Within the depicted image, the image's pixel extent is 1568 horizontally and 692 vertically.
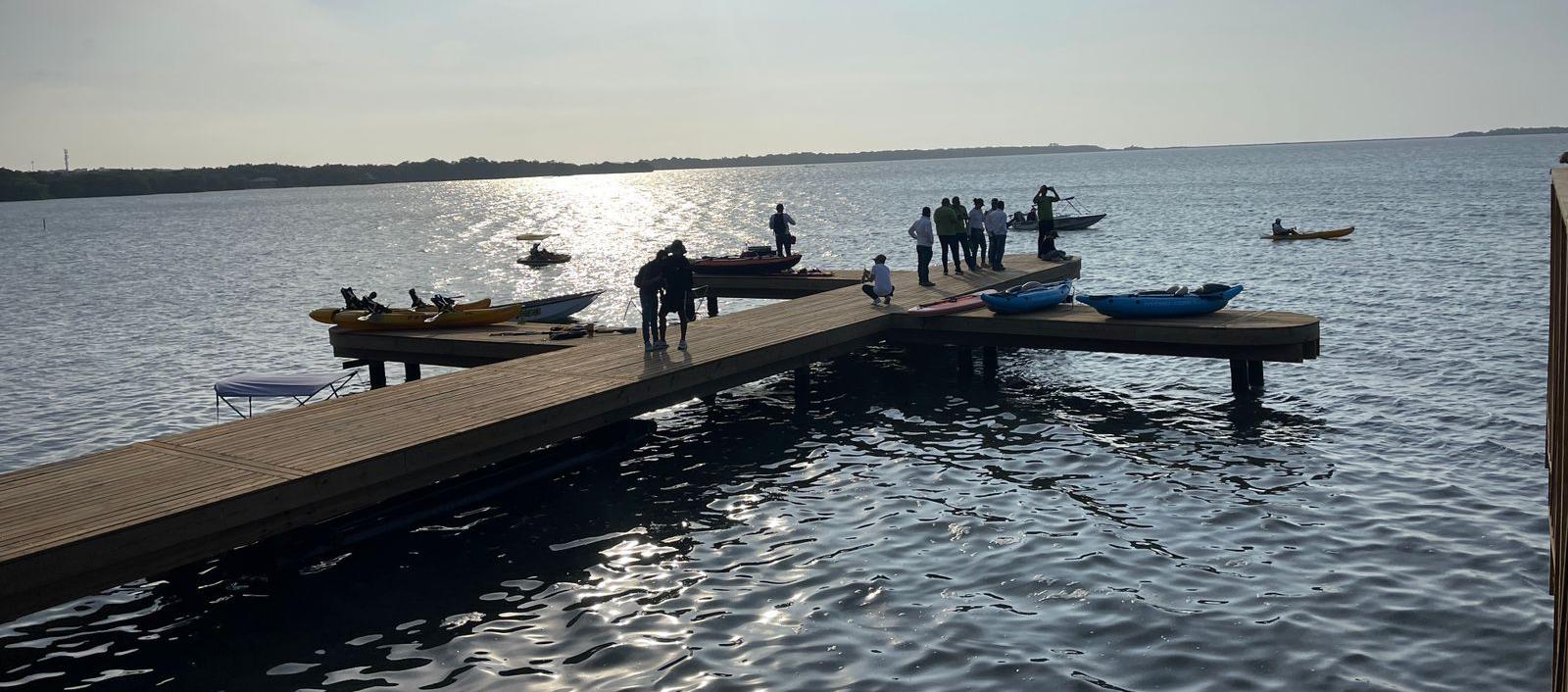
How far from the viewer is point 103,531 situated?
9.95 meters

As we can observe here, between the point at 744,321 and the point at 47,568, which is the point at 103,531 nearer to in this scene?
the point at 47,568

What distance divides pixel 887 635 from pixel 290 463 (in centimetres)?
652

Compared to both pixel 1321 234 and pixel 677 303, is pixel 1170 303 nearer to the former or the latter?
pixel 677 303

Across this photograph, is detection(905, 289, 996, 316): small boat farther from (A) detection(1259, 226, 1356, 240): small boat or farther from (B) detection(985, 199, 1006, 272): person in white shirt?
(A) detection(1259, 226, 1356, 240): small boat

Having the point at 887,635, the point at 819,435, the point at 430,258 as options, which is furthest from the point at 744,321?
the point at 430,258

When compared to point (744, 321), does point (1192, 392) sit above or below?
below

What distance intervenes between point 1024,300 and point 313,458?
13119mm

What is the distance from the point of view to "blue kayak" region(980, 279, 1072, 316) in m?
21.2

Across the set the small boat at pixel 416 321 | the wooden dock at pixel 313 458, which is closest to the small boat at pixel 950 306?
the wooden dock at pixel 313 458

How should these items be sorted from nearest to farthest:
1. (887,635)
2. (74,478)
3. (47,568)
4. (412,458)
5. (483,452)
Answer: (47,568) → (887,635) → (74,478) → (412,458) → (483,452)

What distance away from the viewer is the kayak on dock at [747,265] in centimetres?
3014

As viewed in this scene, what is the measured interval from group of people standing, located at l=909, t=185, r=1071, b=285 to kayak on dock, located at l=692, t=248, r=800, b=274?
3931 millimetres

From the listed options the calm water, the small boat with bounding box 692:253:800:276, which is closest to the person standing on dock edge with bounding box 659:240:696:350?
the calm water

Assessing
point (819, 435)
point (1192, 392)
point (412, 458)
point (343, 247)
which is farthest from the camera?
point (343, 247)
